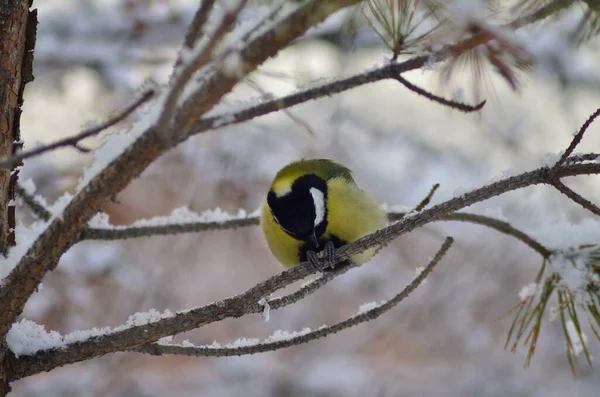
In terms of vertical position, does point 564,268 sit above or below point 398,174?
below

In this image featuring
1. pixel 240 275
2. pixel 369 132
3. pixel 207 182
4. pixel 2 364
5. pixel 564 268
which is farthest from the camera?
pixel 240 275

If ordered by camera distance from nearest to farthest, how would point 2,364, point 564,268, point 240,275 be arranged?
point 2,364
point 564,268
point 240,275

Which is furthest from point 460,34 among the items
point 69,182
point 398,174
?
point 398,174

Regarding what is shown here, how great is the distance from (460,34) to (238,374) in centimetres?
402

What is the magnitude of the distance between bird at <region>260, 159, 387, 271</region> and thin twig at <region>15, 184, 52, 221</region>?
0.65 meters

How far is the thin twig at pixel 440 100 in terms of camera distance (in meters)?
0.90

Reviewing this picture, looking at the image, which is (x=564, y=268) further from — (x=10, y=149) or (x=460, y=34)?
(x=10, y=149)

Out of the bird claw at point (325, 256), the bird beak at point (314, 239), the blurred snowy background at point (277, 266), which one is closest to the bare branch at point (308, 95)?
the bird claw at point (325, 256)

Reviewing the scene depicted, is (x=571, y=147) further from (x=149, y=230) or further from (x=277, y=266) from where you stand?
(x=277, y=266)

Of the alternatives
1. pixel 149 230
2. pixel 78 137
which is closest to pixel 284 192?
pixel 149 230

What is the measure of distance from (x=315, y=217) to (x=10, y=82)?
0.97m

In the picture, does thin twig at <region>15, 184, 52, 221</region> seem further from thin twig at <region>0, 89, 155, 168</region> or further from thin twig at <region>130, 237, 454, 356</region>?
thin twig at <region>0, 89, 155, 168</region>

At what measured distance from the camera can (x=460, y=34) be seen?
903 mm

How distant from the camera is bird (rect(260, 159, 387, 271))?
1.77 metres
